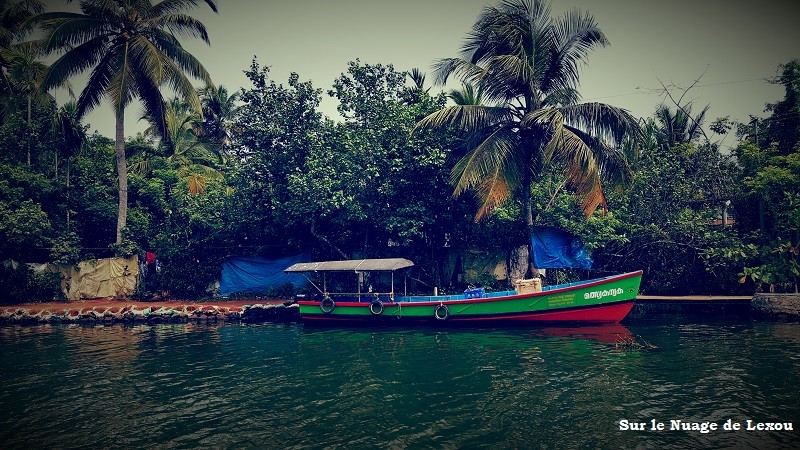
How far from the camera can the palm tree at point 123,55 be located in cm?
2092

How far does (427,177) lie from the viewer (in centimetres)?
2005

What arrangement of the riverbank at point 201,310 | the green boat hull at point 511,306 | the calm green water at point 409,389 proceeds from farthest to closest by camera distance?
the riverbank at point 201,310
the green boat hull at point 511,306
the calm green water at point 409,389

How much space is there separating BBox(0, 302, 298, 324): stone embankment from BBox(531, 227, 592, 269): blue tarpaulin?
10573 mm

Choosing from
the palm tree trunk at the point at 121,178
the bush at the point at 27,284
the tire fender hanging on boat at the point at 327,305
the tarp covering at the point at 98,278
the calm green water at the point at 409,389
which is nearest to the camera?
the calm green water at the point at 409,389

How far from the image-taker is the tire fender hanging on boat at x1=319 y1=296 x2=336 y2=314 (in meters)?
17.8

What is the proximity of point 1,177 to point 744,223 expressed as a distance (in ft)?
108

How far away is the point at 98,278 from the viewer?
2272cm

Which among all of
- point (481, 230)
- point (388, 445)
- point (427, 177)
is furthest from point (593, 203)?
point (388, 445)

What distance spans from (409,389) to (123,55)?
20928mm

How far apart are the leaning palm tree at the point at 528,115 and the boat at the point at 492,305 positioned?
2.84 metres

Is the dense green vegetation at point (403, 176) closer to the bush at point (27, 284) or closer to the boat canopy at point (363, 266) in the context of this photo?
the bush at point (27, 284)

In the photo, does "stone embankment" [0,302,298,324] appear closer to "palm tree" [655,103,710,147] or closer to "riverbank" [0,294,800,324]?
"riverbank" [0,294,800,324]

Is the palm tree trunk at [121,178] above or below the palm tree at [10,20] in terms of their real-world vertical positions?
below

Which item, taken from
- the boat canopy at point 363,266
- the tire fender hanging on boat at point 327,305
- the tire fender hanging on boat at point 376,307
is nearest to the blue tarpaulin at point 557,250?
the boat canopy at point 363,266
